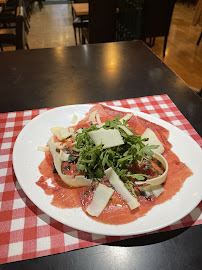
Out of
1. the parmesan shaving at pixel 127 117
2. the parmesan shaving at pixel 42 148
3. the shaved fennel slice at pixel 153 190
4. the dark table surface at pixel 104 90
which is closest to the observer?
the dark table surface at pixel 104 90

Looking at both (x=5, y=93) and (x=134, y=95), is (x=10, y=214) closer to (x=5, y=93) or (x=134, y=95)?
(x=5, y=93)

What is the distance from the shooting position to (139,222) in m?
0.83

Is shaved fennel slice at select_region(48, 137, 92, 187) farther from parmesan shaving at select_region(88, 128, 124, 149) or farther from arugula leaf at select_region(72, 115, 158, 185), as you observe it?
parmesan shaving at select_region(88, 128, 124, 149)

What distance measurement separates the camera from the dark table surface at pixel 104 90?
79 centimetres

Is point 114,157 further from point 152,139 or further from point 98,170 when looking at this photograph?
point 152,139

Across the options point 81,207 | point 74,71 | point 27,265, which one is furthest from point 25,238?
point 74,71

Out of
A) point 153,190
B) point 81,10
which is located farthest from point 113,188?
point 81,10

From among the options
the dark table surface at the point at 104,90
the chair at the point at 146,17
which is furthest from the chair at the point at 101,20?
the dark table surface at the point at 104,90

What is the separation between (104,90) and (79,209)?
1051mm

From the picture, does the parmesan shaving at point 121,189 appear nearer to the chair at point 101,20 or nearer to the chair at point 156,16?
the chair at point 101,20

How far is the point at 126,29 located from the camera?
4.57 meters

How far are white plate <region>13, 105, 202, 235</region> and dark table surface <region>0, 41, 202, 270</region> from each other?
77mm

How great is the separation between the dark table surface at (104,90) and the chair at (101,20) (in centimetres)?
145

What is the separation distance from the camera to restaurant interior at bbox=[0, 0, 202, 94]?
3488 millimetres
